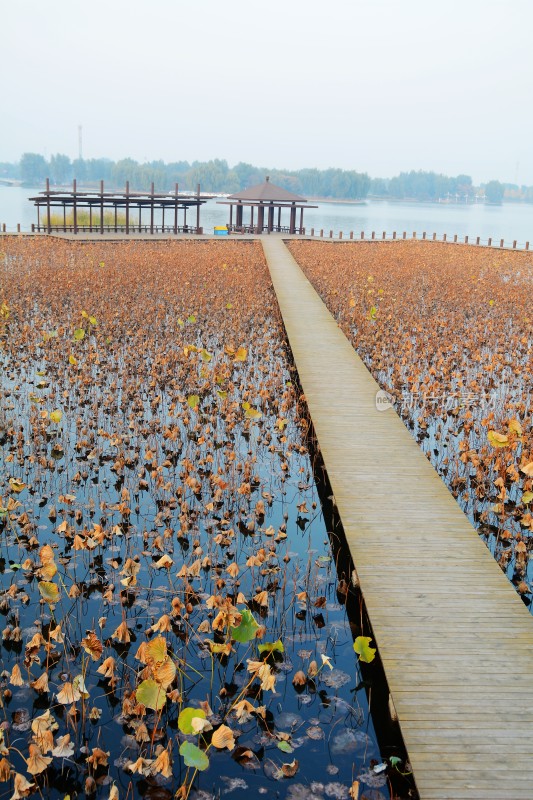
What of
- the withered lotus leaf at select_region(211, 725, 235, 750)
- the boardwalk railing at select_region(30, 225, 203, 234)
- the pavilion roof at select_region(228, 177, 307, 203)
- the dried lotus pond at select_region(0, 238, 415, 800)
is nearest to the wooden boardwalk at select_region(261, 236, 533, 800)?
the dried lotus pond at select_region(0, 238, 415, 800)

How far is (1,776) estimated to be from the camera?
11.5ft

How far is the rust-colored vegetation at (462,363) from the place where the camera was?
7090 mm

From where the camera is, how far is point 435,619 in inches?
182

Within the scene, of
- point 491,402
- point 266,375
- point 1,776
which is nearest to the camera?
point 1,776

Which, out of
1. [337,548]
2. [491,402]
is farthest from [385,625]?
[491,402]

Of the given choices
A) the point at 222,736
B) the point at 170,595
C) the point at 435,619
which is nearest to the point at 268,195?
the point at 170,595

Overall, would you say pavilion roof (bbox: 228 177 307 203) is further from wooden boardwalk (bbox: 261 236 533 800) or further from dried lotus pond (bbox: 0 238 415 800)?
wooden boardwalk (bbox: 261 236 533 800)

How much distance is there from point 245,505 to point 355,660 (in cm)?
239

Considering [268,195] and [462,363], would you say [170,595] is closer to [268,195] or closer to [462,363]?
[462,363]

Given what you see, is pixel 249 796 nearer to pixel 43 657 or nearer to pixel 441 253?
pixel 43 657

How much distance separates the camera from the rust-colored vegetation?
709 centimetres

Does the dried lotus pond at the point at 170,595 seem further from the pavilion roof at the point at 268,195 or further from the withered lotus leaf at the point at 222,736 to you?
the pavilion roof at the point at 268,195

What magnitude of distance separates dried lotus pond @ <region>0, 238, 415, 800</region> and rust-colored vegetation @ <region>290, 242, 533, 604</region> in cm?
156

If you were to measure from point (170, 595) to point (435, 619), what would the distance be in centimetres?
194
